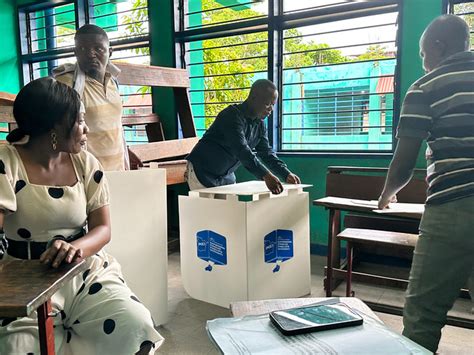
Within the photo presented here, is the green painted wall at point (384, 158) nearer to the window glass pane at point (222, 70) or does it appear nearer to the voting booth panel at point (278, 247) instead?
the window glass pane at point (222, 70)

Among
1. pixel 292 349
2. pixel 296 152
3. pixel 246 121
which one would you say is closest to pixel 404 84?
pixel 296 152

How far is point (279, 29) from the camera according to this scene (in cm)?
368

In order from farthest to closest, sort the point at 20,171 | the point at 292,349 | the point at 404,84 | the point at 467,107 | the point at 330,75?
the point at 330,75
the point at 404,84
the point at 467,107
the point at 20,171
the point at 292,349

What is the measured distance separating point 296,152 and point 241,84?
2.89 ft

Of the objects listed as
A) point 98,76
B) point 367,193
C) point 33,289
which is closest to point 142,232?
point 98,76

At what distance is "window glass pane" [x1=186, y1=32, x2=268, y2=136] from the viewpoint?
3.90 metres

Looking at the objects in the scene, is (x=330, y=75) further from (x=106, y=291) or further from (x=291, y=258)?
(x=106, y=291)

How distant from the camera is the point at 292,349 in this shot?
997 millimetres

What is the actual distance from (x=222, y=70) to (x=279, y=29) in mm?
722

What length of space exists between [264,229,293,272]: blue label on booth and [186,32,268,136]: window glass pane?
181cm

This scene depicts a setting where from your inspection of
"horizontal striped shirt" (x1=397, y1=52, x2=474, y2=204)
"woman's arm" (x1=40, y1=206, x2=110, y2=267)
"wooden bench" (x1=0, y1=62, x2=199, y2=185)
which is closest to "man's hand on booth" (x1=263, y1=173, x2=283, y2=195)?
"horizontal striped shirt" (x1=397, y1=52, x2=474, y2=204)

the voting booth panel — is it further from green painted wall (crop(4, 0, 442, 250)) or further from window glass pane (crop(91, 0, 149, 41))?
window glass pane (crop(91, 0, 149, 41))

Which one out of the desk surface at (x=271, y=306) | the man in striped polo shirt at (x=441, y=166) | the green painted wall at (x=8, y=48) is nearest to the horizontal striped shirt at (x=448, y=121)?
the man in striped polo shirt at (x=441, y=166)

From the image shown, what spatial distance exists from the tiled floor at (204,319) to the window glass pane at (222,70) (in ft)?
5.84
